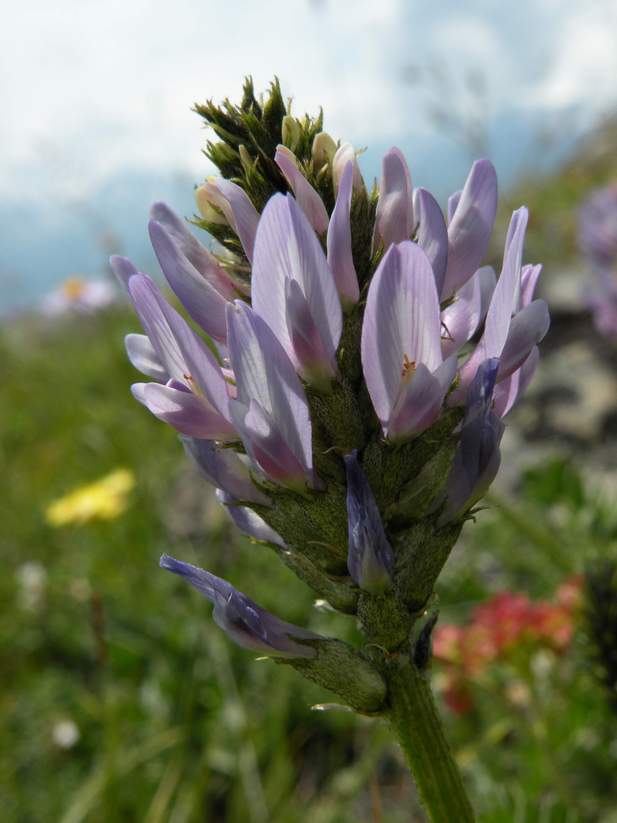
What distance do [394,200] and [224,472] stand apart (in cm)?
51

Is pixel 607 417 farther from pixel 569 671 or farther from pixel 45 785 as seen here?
pixel 45 785

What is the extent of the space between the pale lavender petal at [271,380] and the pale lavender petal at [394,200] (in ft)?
0.98

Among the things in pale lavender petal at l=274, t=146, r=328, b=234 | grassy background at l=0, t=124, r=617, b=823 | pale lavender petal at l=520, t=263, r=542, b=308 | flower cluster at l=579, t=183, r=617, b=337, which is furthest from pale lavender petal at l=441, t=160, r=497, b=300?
flower cluster at l=579, t=183, r=617, b=337

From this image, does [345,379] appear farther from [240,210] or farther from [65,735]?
[65,735]

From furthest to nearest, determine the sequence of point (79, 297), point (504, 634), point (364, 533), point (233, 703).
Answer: point (79, 297), point (233, 703), point (504, 634), point (364, 533)

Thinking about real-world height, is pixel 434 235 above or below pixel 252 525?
above

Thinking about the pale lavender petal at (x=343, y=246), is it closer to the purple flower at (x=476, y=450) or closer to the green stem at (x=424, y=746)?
→ the purple flower at (x=476, y=450)

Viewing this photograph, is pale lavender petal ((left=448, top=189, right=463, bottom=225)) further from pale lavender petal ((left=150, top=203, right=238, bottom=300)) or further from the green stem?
the green stem

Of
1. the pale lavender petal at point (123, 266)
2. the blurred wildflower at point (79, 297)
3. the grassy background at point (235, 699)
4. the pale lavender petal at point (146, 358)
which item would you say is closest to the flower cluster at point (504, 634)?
the grassy background at point (235, 699)

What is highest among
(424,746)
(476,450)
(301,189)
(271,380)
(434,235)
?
(301,189)

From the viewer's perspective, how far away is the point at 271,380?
1084 mm

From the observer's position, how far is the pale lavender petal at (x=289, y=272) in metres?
1.05

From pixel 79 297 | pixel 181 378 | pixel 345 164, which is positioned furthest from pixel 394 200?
pixel 79 297

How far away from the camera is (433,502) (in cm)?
115
